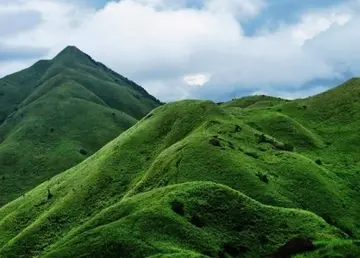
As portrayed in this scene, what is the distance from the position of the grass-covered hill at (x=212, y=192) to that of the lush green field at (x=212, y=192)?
0.68 ft

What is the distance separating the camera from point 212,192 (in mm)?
75812

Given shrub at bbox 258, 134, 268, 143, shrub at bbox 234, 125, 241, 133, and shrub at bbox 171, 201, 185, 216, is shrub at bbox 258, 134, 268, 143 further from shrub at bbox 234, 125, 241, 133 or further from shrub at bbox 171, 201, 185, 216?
shrub at bbox 171, 201, 185, 216

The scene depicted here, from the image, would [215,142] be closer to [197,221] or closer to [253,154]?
[253,154]

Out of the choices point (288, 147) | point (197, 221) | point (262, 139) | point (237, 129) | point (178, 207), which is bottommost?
point (197, 221)

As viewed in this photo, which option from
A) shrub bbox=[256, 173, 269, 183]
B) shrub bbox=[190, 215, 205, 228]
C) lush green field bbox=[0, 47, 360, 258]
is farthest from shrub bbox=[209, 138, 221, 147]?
shrub bbox=[190, 215, 205, 228]

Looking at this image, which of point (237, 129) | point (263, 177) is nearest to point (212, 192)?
point (263, 177)

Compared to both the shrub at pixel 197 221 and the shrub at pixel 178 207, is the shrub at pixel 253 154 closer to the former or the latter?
the shrub at pixel 178 207

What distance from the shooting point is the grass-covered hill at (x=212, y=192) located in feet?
220

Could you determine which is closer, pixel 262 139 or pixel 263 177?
pixel 263 177

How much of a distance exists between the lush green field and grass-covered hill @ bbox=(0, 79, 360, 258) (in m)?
0.21

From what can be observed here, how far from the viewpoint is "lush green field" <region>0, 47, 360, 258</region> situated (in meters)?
67.0

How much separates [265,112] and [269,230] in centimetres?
7332

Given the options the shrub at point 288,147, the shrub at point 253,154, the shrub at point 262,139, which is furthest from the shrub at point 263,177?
the shrub at point 288,147

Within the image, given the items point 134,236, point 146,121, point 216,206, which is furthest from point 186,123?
point 134,236
